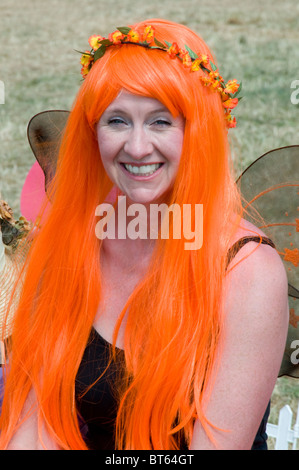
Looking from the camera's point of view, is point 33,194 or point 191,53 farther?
point 33,194

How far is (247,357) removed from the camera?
1.47m

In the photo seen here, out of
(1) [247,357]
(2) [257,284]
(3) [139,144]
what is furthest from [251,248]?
(3) [139,144]

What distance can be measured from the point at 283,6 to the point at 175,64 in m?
5.52

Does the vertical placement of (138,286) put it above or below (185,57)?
below

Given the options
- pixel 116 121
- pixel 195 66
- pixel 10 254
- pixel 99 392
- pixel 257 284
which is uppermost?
pixel 195 66

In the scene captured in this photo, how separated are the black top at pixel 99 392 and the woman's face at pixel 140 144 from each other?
0.29m

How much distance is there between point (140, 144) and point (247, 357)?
0.52m

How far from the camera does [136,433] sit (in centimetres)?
156

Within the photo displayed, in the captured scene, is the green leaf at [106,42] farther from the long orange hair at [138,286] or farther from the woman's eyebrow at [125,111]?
the woman's eyebrow at [125,111]

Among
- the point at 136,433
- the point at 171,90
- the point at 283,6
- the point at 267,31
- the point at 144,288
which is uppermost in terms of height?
the point at 283,6

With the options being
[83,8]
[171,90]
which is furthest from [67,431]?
[83,8]

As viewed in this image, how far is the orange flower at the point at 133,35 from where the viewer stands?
4.86 feet

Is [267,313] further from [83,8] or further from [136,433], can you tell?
[83,8]

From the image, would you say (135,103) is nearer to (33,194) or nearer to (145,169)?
(145,169)
